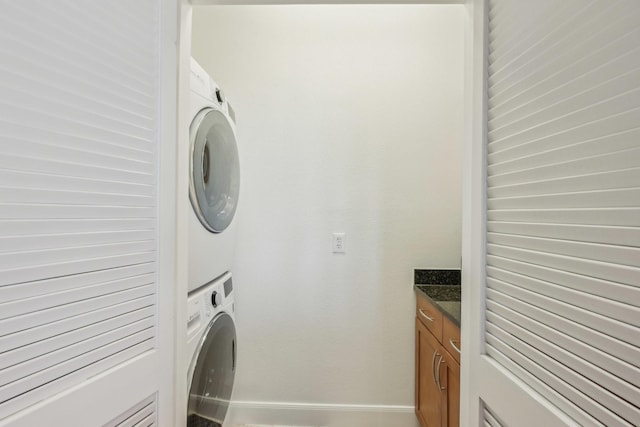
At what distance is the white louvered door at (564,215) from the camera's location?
1.53 feet

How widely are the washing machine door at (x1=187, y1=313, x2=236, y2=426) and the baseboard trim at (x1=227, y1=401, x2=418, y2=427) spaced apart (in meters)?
0.53

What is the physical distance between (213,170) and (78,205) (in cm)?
71

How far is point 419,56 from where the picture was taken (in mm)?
2027

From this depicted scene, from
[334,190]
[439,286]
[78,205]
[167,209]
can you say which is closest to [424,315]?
[439,286]

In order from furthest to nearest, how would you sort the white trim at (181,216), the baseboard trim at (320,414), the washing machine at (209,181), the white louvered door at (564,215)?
the baseboard trim at (320,414)
the washing machine at (209,181)
the white trim at (181,216)
the white louvered door at (564,215)

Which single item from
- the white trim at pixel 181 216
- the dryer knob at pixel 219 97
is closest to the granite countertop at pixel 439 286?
the white trim at pixel 181 216

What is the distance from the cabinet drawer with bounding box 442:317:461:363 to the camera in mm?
1323

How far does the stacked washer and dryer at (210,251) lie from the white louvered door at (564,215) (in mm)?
920

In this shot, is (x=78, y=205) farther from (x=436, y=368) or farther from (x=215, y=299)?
(x=436, y=368)

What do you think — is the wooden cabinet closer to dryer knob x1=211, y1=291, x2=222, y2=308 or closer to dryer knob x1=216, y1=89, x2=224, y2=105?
dryer knob x1=211, y1=291, x2=222, y2=308

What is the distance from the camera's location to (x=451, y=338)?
1391mm

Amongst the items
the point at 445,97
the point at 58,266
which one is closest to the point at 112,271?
the point at 58,266

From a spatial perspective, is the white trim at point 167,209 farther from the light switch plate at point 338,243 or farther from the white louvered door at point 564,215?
the light switch plate at point 338,243

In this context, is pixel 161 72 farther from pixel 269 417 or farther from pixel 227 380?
pixel 269 417
